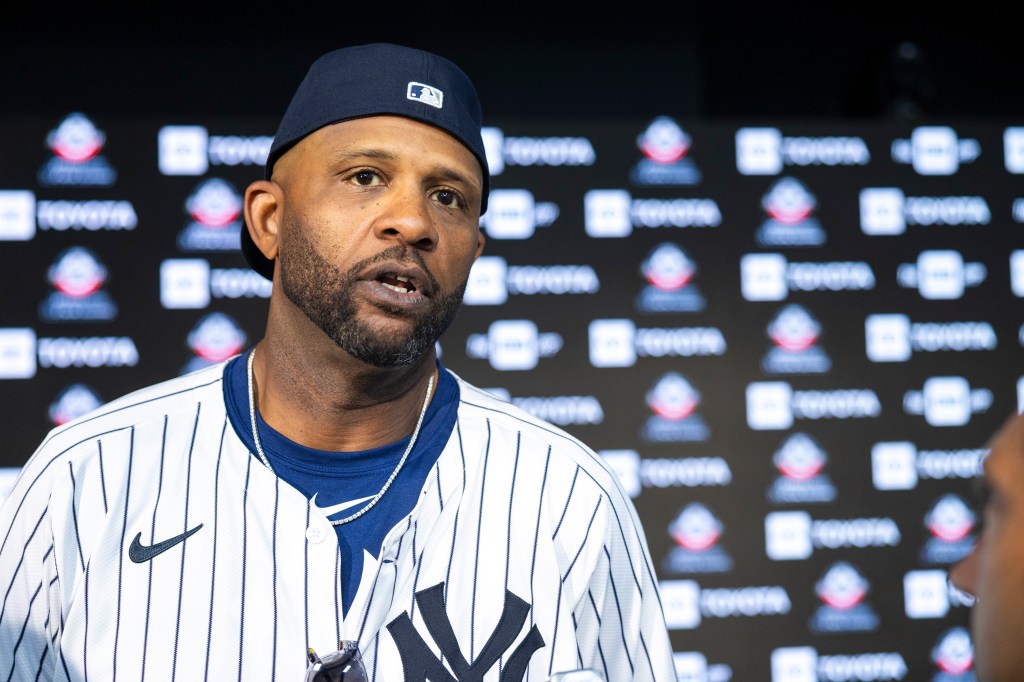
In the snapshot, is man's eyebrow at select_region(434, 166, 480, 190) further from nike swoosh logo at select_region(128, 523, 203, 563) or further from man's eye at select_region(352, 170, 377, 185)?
nike swoosh logo at select_region(128, 523, 203, 563)

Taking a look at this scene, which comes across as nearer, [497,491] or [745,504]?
[497,491]

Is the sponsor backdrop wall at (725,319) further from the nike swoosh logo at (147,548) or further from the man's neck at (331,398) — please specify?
the nike swoosh logo at (147,548)

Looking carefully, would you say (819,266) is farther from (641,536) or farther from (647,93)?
(641,536)

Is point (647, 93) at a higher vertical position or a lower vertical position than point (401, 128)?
higher

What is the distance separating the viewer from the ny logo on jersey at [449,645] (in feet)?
3.43

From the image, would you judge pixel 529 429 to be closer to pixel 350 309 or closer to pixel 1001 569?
pixel 350 309

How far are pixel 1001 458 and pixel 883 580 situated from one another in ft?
8.12

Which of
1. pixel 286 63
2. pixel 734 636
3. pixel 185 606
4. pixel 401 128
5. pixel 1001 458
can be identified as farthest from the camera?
pixel 286 63

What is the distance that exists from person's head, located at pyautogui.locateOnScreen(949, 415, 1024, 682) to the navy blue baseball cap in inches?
29.7

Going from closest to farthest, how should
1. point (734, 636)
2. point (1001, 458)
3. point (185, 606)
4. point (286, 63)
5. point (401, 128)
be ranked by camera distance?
point (1001, 458)
point (185, 606)
point (401, 128)
point (734, 636)
point (286, 63)

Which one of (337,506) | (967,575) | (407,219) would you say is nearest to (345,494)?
(337,506)

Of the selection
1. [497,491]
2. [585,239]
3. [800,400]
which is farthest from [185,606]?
[800,400]

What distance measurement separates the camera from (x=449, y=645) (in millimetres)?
1058

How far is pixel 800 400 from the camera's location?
294 cm
